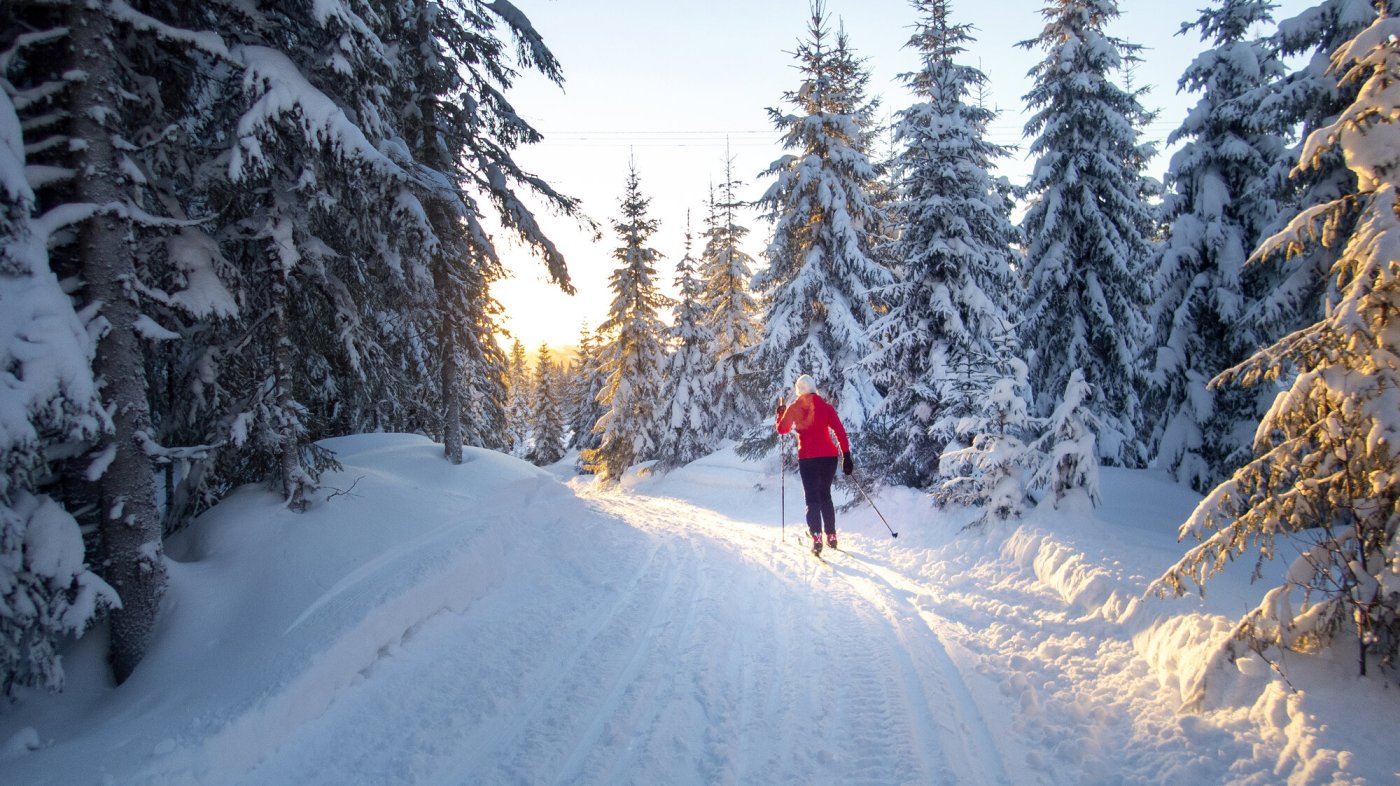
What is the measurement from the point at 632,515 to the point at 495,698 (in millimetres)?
8165

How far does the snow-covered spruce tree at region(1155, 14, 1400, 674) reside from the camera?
3.09 m

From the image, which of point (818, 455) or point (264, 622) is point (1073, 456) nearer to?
point (818, 455)

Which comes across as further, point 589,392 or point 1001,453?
point 589,392

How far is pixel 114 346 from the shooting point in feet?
15.3

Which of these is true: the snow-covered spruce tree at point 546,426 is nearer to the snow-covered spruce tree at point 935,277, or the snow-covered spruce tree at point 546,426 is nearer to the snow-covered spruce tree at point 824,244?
the snow-covered spruce tree at point 824,244

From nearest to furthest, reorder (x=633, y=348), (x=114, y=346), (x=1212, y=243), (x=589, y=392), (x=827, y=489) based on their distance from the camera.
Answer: (x=114, y=346) < (x=827, y=489) < (x=1212, y=243) < (x=633, y=348) < (x=589, y=392)

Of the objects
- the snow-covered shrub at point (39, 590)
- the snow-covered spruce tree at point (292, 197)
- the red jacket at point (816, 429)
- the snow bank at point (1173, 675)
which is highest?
the snow-covered spruce tree at point (292, 197)

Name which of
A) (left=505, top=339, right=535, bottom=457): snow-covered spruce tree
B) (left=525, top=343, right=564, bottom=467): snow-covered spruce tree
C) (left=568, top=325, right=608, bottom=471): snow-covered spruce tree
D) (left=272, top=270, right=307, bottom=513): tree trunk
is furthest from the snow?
(left=505, top=339, right=535, bottom=457): snow-covered spruce tree

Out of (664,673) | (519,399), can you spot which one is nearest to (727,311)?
(664,673)

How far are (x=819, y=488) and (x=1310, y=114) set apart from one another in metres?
10.4

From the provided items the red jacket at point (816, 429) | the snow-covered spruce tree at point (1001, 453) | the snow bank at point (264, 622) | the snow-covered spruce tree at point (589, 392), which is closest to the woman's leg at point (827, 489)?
the red jacket at point (816, 429)

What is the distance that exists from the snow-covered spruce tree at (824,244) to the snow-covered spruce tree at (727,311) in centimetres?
903

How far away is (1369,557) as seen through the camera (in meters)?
3.28

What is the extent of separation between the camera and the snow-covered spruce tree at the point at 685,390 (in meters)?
23.8
